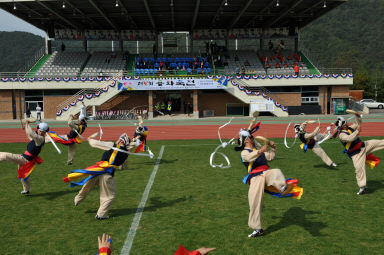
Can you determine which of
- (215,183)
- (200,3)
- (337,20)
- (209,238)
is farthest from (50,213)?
(337,20)

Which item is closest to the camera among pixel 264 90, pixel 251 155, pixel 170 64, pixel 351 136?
pixel 251 155

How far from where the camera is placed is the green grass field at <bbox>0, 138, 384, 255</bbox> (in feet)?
20.2

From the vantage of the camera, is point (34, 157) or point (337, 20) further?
point (337, 20)

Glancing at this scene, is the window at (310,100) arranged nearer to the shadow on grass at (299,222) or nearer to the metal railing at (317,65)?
the metal railing at (317,65)

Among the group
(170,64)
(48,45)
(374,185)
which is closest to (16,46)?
(48,45)

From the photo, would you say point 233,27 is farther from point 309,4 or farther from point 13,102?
point 13,102

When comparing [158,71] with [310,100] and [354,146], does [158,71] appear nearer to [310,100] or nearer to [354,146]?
[310,100]

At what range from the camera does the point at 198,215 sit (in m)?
7.74

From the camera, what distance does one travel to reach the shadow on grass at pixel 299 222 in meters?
6.84

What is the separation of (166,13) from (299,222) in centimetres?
4064

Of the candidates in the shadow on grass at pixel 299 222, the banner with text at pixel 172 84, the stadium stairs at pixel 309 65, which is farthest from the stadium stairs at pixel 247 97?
the shadow on grass at pixel 299 222

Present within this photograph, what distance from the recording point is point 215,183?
35.0ft

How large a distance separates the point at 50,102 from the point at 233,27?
29387mm

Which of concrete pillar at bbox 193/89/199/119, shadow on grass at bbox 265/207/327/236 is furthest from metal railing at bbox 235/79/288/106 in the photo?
shadow on grass at bbox 265/207/327/236
